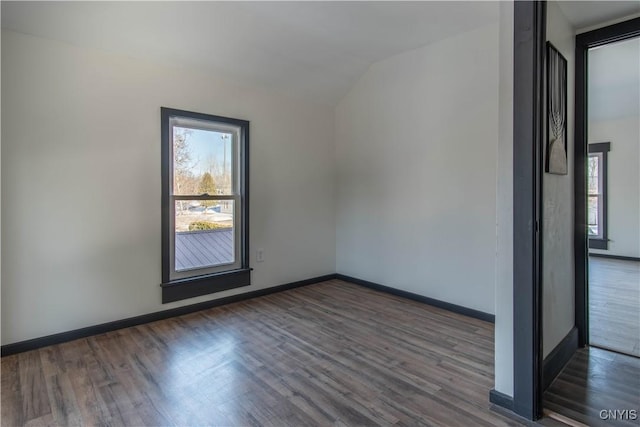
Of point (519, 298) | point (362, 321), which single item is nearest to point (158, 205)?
point (362, 321)

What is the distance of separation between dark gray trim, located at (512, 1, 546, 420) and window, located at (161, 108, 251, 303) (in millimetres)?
2709

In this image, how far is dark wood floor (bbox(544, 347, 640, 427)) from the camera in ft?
5.91

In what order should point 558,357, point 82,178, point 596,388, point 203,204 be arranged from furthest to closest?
1. point 203,204
2. point 82,178
3. point 558,357
4. point 596,388

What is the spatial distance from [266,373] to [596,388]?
6.57 ft

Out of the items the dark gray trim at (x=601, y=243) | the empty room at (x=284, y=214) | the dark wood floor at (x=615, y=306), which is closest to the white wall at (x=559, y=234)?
the empty room at (x=284, y=214)

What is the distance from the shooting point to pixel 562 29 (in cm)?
226

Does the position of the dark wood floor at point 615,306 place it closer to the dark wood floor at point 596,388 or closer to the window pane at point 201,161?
the dark wood floor at point 596,388

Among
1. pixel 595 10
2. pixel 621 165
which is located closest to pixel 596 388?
pixel 595 10

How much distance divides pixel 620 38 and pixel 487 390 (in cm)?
258

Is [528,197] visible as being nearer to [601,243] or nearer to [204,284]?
[204,284]

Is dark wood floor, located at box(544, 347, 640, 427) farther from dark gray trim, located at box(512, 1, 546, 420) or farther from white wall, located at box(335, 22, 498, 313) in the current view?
white wall, located at box(335, 22, 498, 313)

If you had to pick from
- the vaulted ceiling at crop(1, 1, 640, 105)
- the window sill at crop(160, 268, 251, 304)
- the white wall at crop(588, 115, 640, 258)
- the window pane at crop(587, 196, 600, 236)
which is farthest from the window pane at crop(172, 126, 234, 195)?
A: the white wall at crop(588, 115, 640, 258)

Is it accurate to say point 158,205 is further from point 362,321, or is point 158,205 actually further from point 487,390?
point 487,390

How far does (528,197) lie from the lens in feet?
5.68
